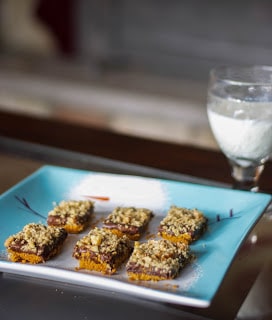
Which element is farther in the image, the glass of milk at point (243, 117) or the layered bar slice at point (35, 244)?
the glass of milk at point (243, 117)

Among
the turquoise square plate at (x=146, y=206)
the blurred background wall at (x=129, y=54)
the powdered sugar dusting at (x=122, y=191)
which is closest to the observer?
the turquoise square plate at (x=146, y=206)

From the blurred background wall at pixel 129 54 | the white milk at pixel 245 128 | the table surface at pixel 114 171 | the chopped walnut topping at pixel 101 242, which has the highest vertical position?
the white milk at pixel 245 128

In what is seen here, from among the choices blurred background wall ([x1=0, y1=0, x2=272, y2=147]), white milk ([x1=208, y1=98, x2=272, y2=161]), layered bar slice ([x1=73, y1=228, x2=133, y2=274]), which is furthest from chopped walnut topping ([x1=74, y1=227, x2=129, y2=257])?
blurred background wall ([x1=0, y1=0, x2=272, y2=147])

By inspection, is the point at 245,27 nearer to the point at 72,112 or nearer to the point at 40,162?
the point at 72,112

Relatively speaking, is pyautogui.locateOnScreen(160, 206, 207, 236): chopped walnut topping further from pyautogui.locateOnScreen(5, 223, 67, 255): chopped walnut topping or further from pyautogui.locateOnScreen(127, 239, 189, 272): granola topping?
pyautogui.locateOnScreen(5, 223, 67, 255): chopped walnut topping

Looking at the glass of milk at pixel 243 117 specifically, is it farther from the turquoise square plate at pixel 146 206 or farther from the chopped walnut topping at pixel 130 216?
the chopped walnut topping at pixel 130 216

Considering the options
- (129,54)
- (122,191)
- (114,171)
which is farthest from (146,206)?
(129,54)

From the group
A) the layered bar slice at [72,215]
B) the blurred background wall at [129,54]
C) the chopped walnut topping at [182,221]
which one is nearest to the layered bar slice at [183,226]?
the chopped walnut topping at [182,221]
